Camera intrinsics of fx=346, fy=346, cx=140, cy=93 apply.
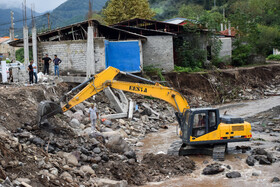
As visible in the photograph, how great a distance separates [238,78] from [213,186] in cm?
2131

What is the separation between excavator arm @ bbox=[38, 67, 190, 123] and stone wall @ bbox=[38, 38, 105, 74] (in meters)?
9.70

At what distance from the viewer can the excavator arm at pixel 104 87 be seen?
11.9 meters

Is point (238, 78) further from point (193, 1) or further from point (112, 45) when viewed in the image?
point (193, 1)

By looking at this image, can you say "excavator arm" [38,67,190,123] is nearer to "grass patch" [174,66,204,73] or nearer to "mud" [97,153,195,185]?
"mud" [97,153,195,185]

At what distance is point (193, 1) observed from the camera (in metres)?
78.6

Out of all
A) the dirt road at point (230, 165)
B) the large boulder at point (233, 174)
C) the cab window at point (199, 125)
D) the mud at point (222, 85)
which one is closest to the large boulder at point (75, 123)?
the dirt road at point (230, 165)

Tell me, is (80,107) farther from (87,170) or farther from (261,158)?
(261,158)

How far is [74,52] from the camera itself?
22.5 m

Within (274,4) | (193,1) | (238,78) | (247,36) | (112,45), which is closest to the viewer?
(112,45)

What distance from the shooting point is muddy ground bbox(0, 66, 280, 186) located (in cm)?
892

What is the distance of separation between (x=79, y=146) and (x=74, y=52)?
1221 centimetres

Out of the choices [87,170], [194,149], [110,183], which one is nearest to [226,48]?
[194,149]

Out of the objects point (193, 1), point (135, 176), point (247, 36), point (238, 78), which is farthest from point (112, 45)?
point (193, 1)

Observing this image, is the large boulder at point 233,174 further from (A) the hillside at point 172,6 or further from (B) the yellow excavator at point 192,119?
(A) the hillside at point 172,6
